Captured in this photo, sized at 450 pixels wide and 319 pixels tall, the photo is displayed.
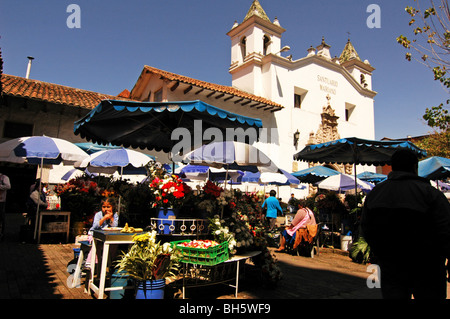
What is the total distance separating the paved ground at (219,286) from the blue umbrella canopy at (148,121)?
2.68m

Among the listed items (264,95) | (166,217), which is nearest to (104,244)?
(166,217)

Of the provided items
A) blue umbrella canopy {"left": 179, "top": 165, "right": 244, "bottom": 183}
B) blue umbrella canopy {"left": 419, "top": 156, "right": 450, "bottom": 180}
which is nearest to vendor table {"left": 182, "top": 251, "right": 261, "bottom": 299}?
blue umbrella canopy {"left": 179, "top": 165, "right": 244, "bottom": 183}

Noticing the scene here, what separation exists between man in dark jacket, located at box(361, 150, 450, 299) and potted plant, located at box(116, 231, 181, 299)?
244 centimetres

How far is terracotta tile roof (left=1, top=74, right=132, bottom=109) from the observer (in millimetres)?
13273

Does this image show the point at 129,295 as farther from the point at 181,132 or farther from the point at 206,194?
the point at 181,132

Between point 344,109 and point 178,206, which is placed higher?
point 344,109

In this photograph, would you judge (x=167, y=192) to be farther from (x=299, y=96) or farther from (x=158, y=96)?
(x=299, y=96)

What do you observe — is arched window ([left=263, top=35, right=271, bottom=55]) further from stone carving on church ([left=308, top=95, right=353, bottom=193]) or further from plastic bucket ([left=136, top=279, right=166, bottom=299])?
plastic bucket ([left=136, top=279, right=166, bottom=299])

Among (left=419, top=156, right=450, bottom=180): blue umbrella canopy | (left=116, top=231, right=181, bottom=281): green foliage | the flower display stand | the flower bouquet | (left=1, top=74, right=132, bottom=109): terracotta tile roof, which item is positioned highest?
(left=1, top=74, right=132, bottom=109): terracotta tile roof

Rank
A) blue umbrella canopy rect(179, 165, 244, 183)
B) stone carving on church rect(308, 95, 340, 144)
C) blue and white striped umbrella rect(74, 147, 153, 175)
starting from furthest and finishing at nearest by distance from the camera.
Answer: stone carving on church rect(308, 95, 340, 144), blue umbrella canopy rect(179, 165, 244, 183), blue and white striped umbrella rect(74, 147, 153, 175)

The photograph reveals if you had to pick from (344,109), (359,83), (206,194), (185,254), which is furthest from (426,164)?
(359,83)

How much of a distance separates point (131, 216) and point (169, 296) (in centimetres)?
148

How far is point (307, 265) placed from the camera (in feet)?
23.5

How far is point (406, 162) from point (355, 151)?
6080 mm
